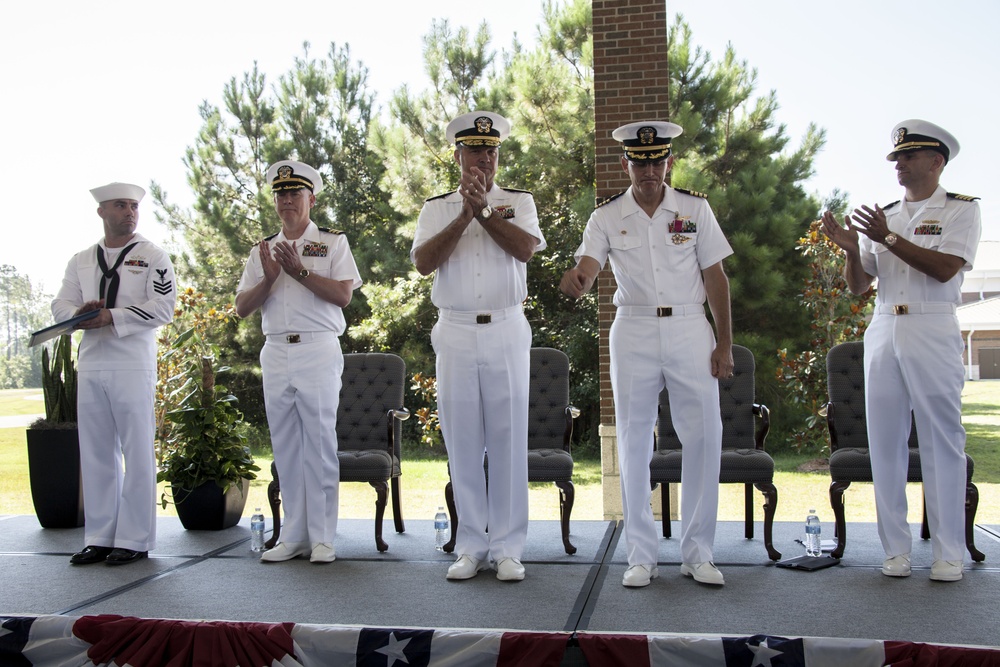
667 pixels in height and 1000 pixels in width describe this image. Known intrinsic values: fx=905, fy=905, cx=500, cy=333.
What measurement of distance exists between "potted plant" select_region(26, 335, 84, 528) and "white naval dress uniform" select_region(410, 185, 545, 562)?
2.86m

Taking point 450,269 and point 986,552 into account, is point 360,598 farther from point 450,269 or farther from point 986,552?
point 986,552

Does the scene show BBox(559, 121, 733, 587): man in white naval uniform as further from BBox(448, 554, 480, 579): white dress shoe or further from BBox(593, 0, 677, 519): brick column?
BBox(593, 0, 677, 519): brick column

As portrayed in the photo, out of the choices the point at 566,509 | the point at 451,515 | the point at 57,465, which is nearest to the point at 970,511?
the point at 566,509

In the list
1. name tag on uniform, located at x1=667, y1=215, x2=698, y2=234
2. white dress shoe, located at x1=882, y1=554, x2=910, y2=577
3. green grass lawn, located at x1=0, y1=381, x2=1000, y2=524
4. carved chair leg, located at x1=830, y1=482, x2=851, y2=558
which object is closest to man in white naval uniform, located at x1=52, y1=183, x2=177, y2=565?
name tag on uniform, located at x1=667, y1=215, x2=698, y2=234

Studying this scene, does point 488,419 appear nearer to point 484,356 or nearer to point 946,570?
point 484,356

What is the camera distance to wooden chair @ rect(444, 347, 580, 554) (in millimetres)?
4707

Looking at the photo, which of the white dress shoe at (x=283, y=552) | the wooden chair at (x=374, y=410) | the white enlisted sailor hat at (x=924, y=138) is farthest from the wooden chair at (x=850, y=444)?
the white dress shoe at (x=283, y=552)

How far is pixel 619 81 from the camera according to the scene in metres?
5.77

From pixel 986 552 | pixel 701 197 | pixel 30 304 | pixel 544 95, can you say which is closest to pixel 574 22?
pixel 544 95

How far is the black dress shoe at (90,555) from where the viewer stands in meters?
4.51

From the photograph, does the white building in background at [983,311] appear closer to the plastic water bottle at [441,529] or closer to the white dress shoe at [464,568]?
the plastic water bottle at [441,529]

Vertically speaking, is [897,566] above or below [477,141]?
below

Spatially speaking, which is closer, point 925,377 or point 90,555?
point 925,377

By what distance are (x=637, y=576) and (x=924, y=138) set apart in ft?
7.29
